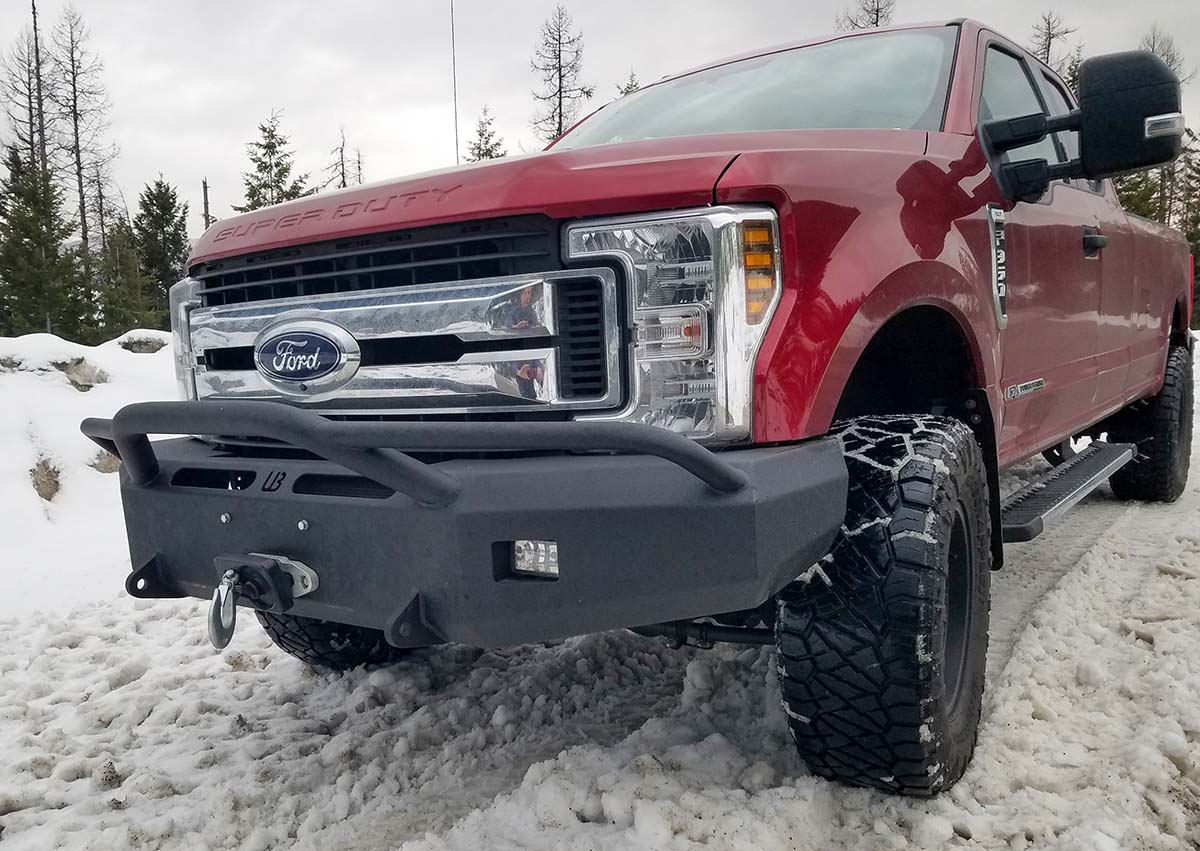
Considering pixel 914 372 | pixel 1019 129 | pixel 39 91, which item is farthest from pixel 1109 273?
pixel 39 91

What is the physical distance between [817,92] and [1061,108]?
1847 millimetres

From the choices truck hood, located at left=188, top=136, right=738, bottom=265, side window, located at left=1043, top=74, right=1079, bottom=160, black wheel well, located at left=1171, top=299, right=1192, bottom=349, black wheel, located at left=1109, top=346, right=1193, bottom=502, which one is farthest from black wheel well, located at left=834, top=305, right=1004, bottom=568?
black wheel well, located at left=1171, top=299, right=1192, bottom=349

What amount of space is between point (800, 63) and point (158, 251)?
1487 inches

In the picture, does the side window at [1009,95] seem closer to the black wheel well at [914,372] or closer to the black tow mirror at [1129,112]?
the black tow mirror at [1129,112]

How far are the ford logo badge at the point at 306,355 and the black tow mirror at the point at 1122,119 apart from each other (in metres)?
1.88

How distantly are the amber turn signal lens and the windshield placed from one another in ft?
3.25

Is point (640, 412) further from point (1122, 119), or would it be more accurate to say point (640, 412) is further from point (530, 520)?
point (1122, 119)

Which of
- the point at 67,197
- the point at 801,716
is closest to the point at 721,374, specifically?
the point at 801,716

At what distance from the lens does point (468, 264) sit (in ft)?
5.94

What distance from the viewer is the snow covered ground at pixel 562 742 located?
192 centimetres

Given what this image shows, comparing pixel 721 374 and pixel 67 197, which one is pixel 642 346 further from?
pixel 67 197

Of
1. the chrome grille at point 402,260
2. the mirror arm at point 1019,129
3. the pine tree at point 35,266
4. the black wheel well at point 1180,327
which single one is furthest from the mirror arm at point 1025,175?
the pine tree at point 35,266

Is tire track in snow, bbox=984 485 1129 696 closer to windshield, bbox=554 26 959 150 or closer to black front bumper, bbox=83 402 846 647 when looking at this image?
black front bumper, bbox=83 402 846 647

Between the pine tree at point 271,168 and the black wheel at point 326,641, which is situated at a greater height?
the pine tree at point 271,168
